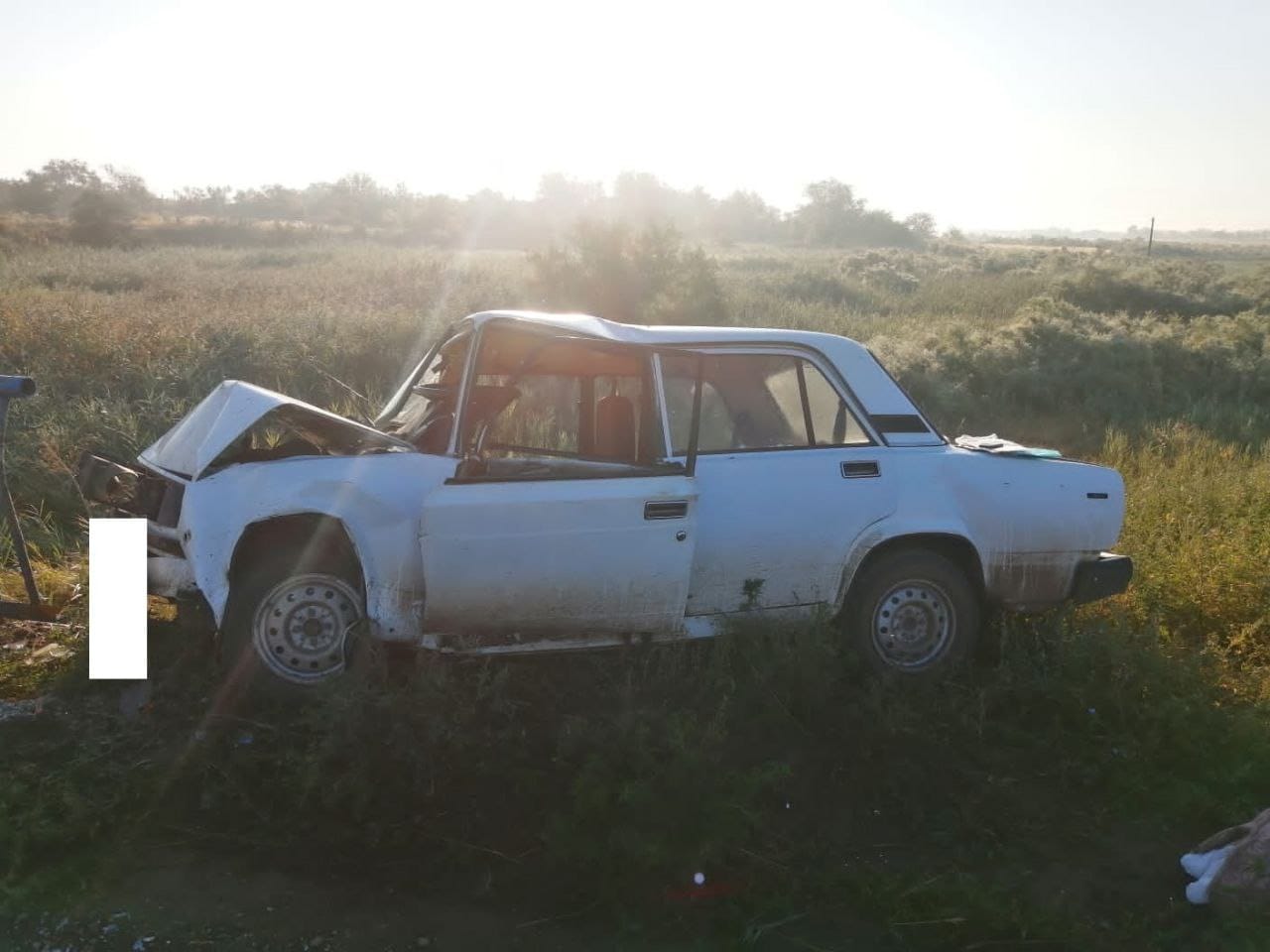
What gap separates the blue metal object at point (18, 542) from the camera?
5.04 metres

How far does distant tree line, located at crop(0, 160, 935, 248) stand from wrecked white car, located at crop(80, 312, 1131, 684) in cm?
5132

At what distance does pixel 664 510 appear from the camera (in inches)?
180

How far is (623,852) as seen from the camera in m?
3.74

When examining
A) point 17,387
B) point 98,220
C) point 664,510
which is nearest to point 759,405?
point 664,510

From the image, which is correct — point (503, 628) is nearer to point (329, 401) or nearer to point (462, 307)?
point (329, 401)

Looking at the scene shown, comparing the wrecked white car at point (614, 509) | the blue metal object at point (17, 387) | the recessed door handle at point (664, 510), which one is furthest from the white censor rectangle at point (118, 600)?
the recessed door handle at point (664, 510)

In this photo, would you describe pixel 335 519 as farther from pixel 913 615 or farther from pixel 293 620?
pixel 913 615

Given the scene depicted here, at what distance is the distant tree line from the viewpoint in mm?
64125

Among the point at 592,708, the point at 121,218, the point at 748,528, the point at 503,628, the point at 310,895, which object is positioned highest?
the point at 121,218

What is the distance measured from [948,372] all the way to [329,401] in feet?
31.2

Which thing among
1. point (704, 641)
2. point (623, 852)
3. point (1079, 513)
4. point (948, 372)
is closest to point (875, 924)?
A: point (623, 852)

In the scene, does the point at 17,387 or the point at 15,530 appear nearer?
the point at 17,387

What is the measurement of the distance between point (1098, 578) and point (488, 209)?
7368 centimetres

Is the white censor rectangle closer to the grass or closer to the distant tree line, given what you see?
the grass
